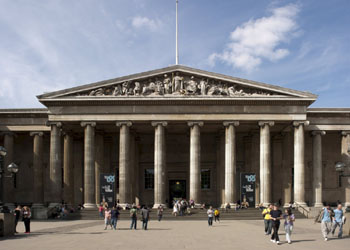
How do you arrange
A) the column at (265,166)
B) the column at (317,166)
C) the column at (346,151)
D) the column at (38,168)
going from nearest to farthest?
the column at (265,166) → the column at (317,166) → the column at (346,151) → the column at (38,168)

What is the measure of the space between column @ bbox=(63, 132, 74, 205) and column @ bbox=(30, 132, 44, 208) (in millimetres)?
2969

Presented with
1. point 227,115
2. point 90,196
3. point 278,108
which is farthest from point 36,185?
point 278,108

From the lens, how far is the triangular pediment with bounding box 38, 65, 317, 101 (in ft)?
148

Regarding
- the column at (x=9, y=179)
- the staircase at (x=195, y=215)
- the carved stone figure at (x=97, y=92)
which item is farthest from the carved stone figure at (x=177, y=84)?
the column at (x=9, y=179)

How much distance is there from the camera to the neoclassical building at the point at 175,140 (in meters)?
45.2

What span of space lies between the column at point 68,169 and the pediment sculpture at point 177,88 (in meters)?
6.68

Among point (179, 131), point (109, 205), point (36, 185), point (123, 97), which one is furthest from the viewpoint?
point (179, 131)

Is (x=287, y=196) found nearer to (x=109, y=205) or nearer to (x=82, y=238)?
(x=109, y=205)

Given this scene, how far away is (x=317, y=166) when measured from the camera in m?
48.4

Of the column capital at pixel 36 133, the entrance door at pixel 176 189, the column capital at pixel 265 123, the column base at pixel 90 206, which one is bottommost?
the column base at pixel 90 206

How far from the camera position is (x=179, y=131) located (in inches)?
2114

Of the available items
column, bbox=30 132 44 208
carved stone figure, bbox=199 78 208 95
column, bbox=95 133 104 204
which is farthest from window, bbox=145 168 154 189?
carved stone figure, bbox=199 78 208 95

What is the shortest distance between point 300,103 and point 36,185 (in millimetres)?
29979

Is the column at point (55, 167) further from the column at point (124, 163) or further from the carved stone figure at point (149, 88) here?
the carved stone figure at point (149, 88)
